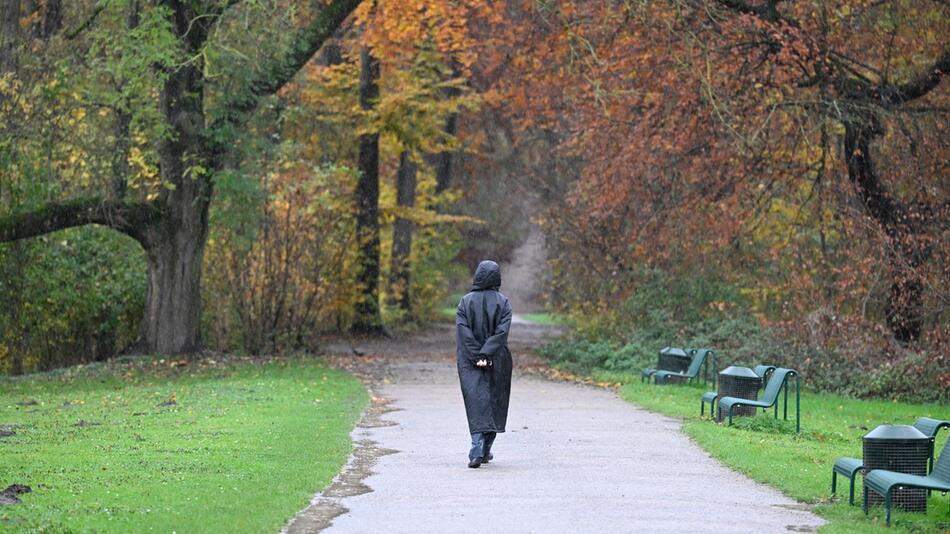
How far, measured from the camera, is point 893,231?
22.7 m

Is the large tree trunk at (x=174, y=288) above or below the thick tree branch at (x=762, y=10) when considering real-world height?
below

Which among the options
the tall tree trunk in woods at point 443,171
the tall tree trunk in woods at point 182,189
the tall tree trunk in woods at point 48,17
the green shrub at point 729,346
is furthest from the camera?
the tall tree trunk in woods at point 443,171

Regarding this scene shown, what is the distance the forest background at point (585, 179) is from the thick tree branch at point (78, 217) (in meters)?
0.04

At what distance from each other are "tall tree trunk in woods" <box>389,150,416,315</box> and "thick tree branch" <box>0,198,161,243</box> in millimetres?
15725

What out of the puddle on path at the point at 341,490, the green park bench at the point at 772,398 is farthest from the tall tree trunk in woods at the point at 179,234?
the green park bench at the point at 772,398

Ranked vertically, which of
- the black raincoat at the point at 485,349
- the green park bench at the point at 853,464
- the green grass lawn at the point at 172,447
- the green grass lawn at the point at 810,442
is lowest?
the green grass lawn at the point at 172,447

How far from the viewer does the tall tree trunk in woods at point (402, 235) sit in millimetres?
41463

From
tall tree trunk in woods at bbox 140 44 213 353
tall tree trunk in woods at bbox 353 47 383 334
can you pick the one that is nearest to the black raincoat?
tall tree trunk in woods at bbox 140 44 213 353

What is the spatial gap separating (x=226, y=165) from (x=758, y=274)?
11203mm

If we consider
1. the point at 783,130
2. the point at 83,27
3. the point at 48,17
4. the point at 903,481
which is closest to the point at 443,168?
the point at 48,17

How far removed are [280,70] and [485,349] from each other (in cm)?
1407

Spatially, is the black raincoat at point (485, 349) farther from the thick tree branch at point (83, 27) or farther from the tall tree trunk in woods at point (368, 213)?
the tall tree trunk in woods at point (368, 213)

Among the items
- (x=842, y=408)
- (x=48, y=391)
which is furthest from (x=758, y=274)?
(x=48, y=391)

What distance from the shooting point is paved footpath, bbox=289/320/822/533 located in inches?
375
